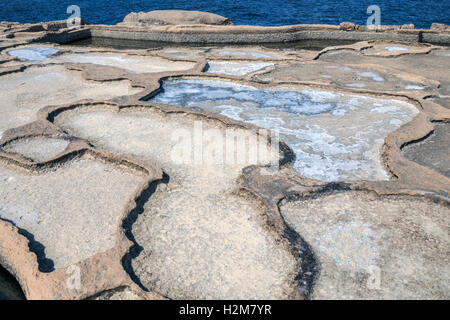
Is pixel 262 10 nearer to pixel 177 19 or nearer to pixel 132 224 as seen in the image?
pixel 177 19

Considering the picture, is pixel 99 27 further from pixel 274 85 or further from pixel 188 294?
pixel 188 294

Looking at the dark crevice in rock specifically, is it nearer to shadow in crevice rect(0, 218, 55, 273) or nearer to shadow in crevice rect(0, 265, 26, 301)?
shadow in crevice rect(0, 218, 55, 273)

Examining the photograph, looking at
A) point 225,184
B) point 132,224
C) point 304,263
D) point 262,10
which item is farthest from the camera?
point 262,10

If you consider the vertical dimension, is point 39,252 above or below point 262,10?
below

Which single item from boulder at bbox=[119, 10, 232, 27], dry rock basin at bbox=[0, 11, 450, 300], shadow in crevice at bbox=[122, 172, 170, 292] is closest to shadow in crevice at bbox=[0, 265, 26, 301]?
dry rock basin at bbox=[0, 11, 450, 300]

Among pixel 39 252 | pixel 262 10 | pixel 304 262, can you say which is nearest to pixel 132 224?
pixel 39 252

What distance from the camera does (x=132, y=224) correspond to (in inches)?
108

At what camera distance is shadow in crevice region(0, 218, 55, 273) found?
2.38 metres

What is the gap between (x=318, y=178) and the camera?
328cm

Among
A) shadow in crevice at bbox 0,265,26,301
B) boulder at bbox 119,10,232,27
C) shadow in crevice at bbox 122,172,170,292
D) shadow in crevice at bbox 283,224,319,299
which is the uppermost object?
boulder at bbox 119,10,232,27

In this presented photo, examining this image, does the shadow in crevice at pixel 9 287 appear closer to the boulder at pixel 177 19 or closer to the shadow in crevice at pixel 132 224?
the shadow in crevice at pixel 132 224

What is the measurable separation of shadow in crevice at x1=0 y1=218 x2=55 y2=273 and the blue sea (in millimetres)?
20798

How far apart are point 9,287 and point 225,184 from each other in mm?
1618

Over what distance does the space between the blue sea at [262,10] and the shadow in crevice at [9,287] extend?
21047 millimetres
